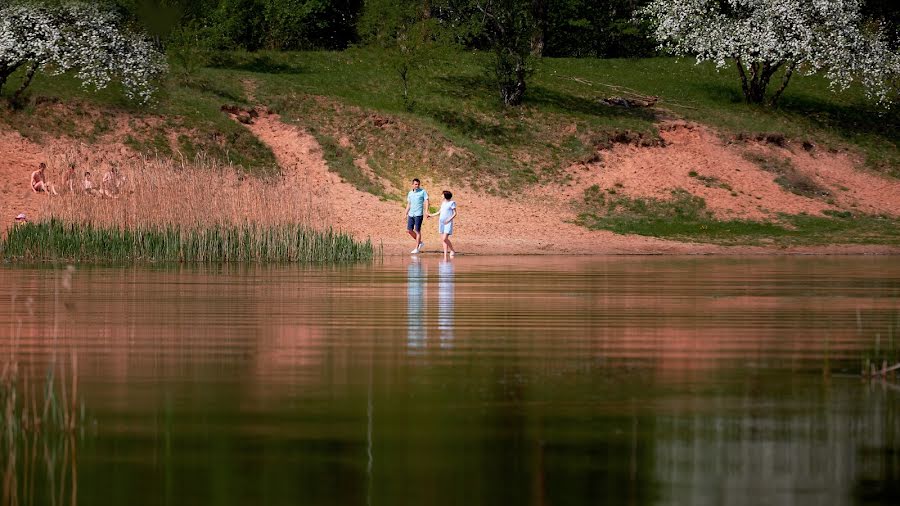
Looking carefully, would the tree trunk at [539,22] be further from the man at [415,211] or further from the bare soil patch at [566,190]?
the man at [415,211]

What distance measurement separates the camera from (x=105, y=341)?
46.5 feet

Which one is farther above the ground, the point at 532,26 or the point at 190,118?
the point at 532,26

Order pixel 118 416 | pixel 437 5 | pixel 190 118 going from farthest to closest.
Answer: pixel 437 5, pixel 190 118, pixel 118 416

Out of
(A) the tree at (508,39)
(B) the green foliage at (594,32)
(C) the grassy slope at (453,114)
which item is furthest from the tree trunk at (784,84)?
(B) the green foliage at (594,32)

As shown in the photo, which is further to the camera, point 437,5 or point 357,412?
point 437,5

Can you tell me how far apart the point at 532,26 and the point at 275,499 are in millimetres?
54834

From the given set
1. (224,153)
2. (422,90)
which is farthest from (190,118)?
(422,90)

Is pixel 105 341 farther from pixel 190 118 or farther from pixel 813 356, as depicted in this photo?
pixel 190 118

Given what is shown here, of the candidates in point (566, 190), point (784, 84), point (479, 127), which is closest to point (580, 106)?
point (479, 127)

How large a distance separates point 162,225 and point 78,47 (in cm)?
2336

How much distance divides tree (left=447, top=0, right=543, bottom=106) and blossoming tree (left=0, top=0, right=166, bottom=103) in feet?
41.5

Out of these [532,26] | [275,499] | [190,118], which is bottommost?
[275,499]

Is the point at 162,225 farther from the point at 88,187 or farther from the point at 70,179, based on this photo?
the point at 70,179

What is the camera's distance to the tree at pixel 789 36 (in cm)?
5888
